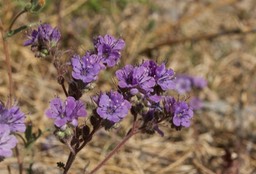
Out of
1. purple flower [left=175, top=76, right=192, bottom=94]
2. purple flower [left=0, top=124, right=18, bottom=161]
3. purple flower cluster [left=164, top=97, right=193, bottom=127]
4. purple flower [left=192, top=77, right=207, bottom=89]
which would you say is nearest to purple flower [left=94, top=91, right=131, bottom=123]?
purple flower cluster [left=164, top=97, right=193, bottom=127]

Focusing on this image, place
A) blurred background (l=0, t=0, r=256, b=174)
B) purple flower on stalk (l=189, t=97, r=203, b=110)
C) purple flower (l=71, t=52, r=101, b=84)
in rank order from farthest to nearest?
purple flower on stalk (l=189, t=97, r=203, b=110)
blurred background (l=0, t=0, r=256, b=174)
purple flower (l=71, t=52, r=101, b=84)

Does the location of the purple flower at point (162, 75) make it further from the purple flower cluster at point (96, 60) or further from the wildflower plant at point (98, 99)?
the purple flower cluster at point (96, 60)

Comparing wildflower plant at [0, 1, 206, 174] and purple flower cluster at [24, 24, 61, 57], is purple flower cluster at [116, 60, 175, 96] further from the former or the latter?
purple flower cluster at [24, 24, 61, 57]

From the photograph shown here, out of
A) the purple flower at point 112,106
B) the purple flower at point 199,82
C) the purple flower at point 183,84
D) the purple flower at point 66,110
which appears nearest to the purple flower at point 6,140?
the purple flower at point 66,110

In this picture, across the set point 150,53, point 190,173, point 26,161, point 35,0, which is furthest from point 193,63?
point 35,0

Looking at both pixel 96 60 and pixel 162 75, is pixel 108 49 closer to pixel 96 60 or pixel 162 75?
pixel 96 60
